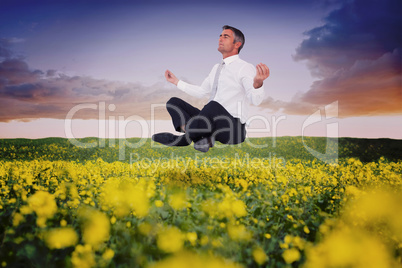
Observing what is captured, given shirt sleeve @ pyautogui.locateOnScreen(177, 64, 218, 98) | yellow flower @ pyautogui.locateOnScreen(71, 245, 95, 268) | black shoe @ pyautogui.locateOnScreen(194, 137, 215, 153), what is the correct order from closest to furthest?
1. yellow flower @ pyautogui.locateOnScreen(71, 245, 95, 268)
2. black shoe @ pyautogui.locateOnScreen(194, 137, 215, 153)
3. shirt sleeve @ pyautogui.locateOnScreen(177, 64, 218, 98)

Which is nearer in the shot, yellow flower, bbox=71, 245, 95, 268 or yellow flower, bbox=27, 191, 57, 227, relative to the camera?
yellow flower, bbox=71, 245, 95, 268

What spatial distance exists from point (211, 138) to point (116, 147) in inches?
457

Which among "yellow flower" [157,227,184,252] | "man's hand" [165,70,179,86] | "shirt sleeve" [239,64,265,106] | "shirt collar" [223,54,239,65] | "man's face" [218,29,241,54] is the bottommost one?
"yellow flower" [157,227,184,252]

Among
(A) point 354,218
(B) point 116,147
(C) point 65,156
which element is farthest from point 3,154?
(A) point 354,218

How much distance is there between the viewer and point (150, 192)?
128 inches

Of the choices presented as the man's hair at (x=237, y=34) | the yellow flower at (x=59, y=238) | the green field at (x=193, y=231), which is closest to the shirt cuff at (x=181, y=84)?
the man's hair at (x=237, y=34)

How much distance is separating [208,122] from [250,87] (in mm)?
877

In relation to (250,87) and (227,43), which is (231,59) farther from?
(250,87)

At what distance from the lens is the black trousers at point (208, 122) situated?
3.89 metres

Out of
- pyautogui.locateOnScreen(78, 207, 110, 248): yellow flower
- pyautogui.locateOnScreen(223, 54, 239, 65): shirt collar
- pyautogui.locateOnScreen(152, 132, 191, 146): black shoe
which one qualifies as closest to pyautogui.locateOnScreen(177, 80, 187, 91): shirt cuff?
pyautogui.locateOnScreen(223, 54, 239, 65): shirt collar

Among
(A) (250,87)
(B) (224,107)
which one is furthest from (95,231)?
(A) (250,87)

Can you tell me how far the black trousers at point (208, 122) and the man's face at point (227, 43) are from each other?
0.94 m

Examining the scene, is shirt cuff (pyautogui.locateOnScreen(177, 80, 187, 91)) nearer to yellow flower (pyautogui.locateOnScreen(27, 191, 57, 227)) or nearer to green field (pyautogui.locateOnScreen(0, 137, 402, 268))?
green field (pyautogui.locateOnScreen(0, 137, 402, 268))

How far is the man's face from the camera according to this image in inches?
168
